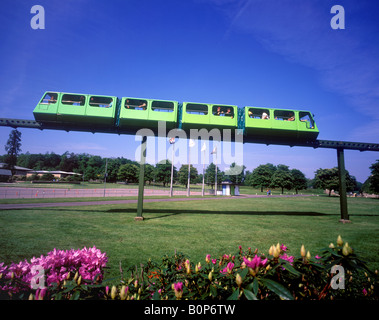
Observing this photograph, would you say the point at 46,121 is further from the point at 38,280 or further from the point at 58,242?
the point at 38,280

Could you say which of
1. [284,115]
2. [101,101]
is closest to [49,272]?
[101,101]

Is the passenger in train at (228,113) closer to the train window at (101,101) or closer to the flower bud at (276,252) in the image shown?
the train window at (101,101)

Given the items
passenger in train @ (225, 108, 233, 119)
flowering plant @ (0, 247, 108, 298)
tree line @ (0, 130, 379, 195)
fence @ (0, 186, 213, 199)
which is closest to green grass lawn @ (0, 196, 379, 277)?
flowering plant @ (0, 247, 108, 298)

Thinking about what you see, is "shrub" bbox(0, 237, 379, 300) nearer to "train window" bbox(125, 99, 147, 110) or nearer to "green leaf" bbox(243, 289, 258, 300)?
"green leaf" bbox(243, 289, 258, 300)

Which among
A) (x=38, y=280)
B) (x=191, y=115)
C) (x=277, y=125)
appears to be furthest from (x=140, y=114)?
(x=38, y=280)

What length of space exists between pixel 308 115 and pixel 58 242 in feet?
45.8

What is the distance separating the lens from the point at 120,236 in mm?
8406

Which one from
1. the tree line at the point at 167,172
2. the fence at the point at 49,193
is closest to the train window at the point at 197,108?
the fence at the point at 49,193

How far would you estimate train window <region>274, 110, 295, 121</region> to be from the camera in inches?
449

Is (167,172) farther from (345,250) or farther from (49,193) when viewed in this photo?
(345,250)

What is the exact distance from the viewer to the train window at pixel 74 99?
415 inches
